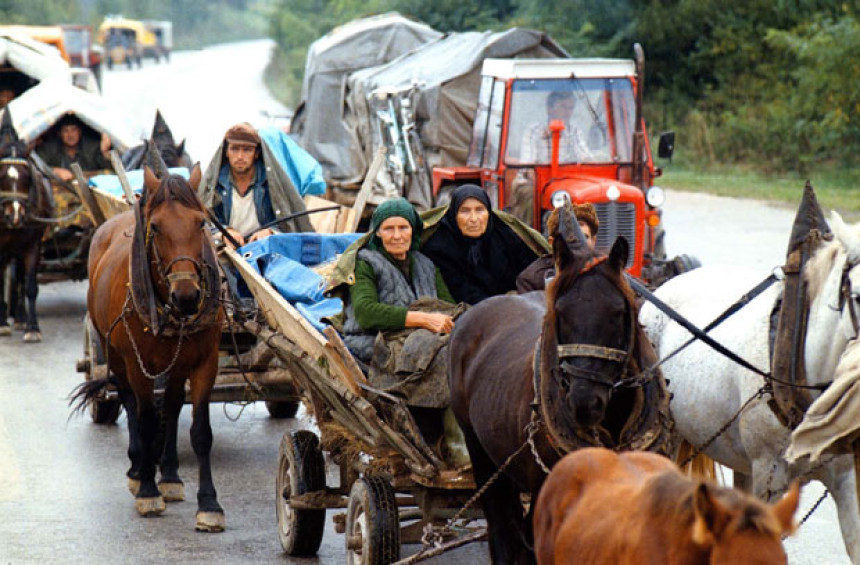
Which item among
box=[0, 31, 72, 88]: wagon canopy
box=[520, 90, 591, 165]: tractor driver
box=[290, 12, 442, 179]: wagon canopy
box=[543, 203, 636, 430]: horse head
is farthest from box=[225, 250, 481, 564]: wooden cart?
box=[290, 12, 442, 179]: wagon canopy

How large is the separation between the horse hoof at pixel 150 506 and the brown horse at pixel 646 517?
420 centimetres

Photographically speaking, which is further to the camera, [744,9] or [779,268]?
[744,9]

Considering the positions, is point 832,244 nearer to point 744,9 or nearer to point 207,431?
point 207,431

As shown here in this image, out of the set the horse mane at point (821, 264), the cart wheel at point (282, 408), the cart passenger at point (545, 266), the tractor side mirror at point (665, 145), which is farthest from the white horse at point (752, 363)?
the tractor side mirror at point (665, 145)

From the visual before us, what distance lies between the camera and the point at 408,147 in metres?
17.7

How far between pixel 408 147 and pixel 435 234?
410 inches

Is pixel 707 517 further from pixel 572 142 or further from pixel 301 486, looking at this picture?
pixel 572 142

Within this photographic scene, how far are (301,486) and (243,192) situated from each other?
3442 mm

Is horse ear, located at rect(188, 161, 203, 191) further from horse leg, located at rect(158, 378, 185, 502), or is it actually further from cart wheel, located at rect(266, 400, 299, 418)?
cart wheel, located at rect(266, 400, 299, 418)

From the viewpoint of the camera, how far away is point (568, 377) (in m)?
5.02

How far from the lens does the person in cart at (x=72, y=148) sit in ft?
53.1

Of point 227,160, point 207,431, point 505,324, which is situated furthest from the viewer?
point 227,160

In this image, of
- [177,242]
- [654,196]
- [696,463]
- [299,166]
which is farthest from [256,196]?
[654,196]

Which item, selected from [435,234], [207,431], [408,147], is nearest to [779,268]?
[435,234]
